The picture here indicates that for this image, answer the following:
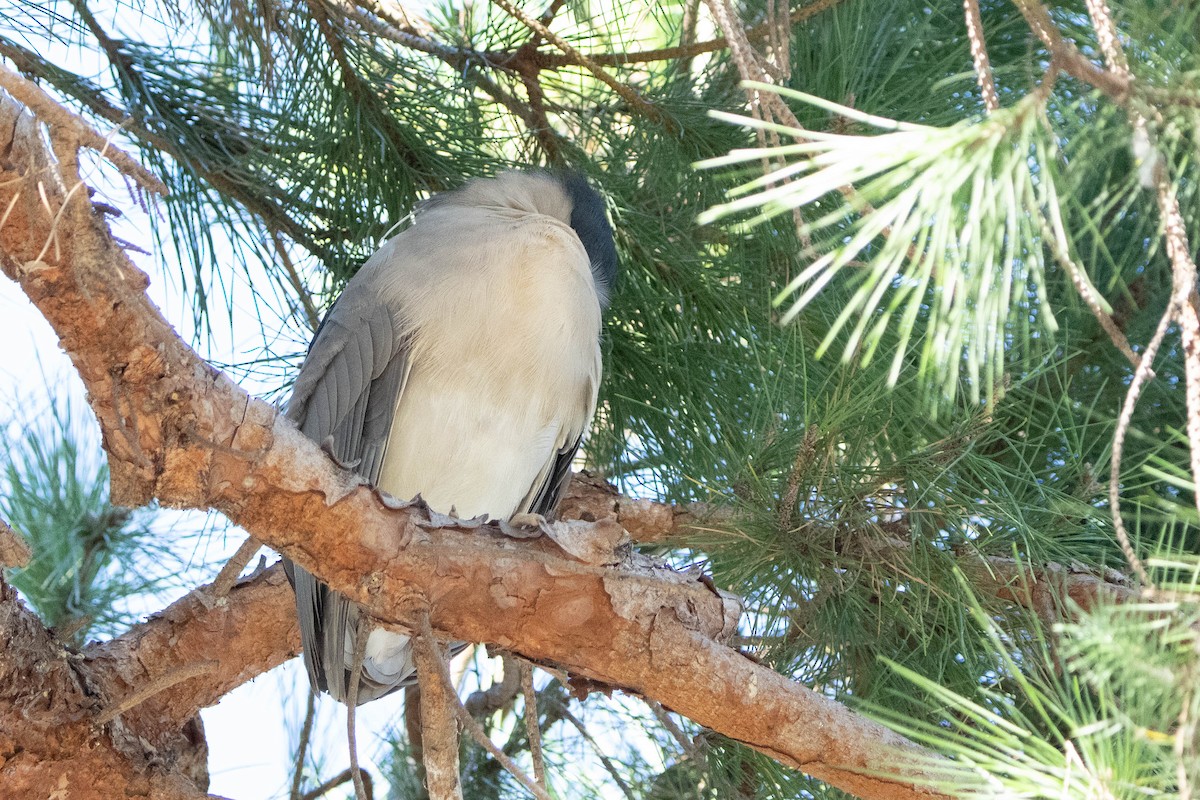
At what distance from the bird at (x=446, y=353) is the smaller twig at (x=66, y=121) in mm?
811

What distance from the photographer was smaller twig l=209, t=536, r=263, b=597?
144 cm

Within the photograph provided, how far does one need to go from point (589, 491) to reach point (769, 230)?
1.71 feet

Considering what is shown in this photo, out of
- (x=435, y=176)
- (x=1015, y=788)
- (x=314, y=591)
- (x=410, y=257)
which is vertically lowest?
(x=1015, y=788)

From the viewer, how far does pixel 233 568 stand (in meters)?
1.47

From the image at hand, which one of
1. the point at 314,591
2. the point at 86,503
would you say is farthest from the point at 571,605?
the point at 86,503

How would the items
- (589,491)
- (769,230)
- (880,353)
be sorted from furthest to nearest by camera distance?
(589,491), (769,230), (880,353)

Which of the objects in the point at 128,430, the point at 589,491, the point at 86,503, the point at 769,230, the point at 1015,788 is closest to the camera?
the point at 1015,788

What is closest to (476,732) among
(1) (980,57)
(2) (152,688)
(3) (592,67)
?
(2) (152,688)

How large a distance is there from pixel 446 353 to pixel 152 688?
0.61 metres

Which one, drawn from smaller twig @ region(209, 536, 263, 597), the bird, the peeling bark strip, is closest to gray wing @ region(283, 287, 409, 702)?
the bird

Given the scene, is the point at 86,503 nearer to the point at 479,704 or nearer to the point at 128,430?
the point at 479,704

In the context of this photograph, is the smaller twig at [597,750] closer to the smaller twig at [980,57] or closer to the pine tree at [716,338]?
the pine tree at [716,338]

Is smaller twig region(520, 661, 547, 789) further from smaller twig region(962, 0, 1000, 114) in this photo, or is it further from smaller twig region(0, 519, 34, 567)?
smaller twig region(962, 0, 1000, 114)

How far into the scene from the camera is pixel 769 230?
156 centimetres
